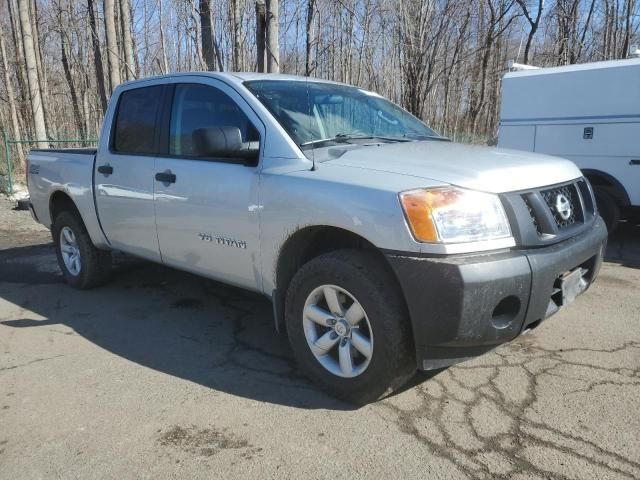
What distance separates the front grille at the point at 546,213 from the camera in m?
2.61

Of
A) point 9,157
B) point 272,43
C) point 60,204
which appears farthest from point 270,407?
point 9,157

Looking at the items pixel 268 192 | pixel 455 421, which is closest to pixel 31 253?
pixel 268 192

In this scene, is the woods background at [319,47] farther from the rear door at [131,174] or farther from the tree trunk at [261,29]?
the rear door at [131,174]

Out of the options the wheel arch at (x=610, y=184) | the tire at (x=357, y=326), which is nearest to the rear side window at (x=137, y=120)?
the tire at (x=357, y=326)

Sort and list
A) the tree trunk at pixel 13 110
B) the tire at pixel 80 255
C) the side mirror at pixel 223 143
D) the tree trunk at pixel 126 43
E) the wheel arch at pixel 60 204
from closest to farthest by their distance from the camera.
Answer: the side mirror at pixel 223 143, the tire at pixel 80 255, the wheel arch at pixel 60 204, the tree trunk at pixel 126 43, the tree trunk at pixel 13 110

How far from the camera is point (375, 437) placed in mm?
2639

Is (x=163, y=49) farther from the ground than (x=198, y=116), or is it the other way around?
(x=163, y=49)

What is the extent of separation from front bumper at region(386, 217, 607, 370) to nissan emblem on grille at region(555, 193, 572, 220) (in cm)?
31

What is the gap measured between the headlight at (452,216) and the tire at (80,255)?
362 centimetres

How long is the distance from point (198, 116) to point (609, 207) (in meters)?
5.58

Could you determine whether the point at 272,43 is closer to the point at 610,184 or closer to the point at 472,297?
the point at 610,184

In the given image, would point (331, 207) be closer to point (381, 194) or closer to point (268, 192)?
point (381, 194)

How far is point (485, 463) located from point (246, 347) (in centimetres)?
190

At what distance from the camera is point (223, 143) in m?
3.16
